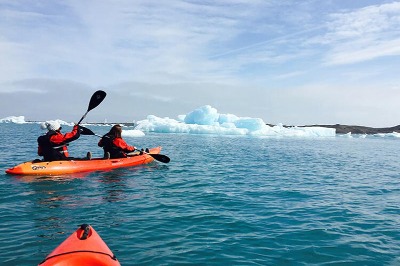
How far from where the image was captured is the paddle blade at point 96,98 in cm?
1403

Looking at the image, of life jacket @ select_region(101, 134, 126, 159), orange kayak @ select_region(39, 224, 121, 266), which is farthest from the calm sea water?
life jacket @ select_region(101, 134, 126, 159)

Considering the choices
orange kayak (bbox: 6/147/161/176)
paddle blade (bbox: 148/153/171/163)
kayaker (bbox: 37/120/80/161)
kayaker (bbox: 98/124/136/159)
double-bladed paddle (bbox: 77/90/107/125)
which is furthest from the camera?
paddle blade (bbox: 148/153/171/163)

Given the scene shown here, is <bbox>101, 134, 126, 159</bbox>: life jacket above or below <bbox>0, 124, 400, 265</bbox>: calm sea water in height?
above

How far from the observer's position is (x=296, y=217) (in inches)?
279

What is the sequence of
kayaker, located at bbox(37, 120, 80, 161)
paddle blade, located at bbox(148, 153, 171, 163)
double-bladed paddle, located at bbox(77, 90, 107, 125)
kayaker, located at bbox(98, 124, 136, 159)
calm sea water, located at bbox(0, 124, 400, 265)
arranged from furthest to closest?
1. paddle blade, located at bbox(148, 153, 171, 163)
2. double-bladed paddle, located at bbox(77, 90, 107, 125)
3. kayaker, located at bbox(98, 124, 136, 159)
4. kayaker, located at bbox(37, 120, 80, 161)
5. calm sea water, located at bbox(0, 124, 400, 265)

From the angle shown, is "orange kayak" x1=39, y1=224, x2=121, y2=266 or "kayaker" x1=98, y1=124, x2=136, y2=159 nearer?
"orange kayak" x1=39, y1=224, x2=121, y2=266

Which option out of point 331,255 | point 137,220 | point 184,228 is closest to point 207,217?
point 184,228

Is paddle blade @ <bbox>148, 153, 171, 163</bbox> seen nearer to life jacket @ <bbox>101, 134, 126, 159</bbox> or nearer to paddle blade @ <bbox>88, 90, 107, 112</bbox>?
life jacket @ <bbox>101, 134, 126, 159</bbox>

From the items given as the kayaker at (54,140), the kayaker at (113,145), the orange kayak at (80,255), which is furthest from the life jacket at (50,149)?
the orange kayak at (80,255)

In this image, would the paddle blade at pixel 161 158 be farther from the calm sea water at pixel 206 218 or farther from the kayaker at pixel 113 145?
the calm sea water at pixel 206 218

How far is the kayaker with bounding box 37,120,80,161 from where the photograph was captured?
35.1ft

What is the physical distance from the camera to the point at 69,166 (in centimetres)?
1152

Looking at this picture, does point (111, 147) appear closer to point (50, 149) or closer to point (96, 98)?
→ point (96, 98)

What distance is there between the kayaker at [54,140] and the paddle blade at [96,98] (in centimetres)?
288
